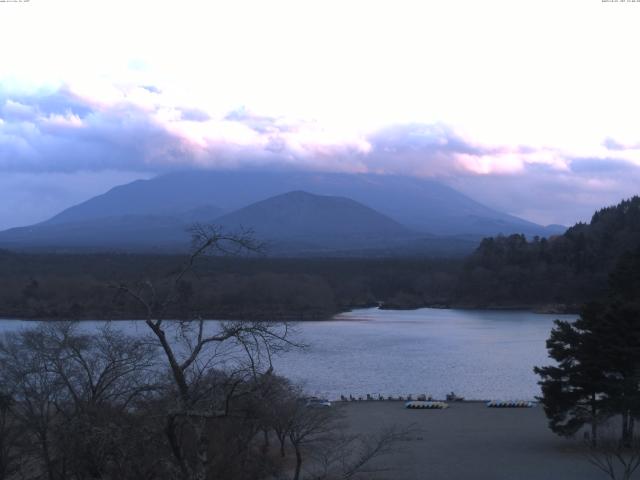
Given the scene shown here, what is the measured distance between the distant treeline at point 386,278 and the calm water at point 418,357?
5.88 meters

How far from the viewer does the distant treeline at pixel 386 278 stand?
47.6 metres

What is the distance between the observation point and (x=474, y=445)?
48.3ft

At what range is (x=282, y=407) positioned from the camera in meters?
11.1

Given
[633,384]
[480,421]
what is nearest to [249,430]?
[633,384]

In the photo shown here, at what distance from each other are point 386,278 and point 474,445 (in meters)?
51.8

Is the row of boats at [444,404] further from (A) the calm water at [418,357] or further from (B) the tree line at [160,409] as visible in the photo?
(B) the tree line at [160,409]

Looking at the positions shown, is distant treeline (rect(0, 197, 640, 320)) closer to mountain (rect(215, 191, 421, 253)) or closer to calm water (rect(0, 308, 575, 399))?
calm water (rect(0, 308, 575, 399))

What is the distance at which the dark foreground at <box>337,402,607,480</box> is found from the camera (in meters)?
12.5

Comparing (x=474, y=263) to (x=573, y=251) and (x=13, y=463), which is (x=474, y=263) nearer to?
(x=573, y=251)

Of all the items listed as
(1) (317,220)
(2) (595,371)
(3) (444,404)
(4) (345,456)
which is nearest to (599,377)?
(2) (595,371)

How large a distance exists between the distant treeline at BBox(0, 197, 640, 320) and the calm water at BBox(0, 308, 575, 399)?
588 cm

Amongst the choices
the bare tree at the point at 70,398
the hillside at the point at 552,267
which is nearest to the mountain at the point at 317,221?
the hillside at the point at 552,267

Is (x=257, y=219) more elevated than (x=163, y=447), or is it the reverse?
(x=257, y=219)

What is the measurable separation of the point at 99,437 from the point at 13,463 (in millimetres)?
5498
